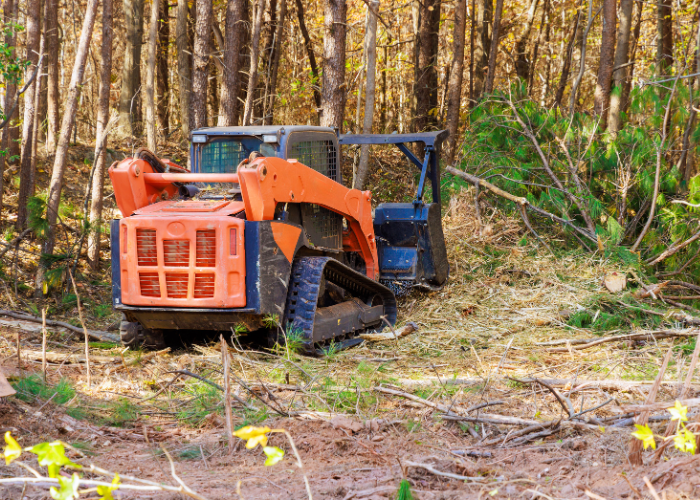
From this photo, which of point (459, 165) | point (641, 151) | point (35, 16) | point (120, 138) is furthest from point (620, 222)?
point (120, 138)

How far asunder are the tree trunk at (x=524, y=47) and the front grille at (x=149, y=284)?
45.4 ft

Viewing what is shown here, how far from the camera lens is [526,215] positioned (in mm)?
9484

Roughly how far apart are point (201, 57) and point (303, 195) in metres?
8.51

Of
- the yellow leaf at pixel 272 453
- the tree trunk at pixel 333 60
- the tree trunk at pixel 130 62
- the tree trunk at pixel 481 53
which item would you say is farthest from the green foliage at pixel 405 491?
the tree trunk at pixel 481 53

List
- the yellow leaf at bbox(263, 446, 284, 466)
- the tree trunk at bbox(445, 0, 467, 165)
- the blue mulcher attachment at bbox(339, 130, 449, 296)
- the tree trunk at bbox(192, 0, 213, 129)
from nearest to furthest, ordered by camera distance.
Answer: the yellow leaf at bbox(263, 446, 284, 466) < the blue mulcher attachment at bbox(339, 130, 449, 296) < the tree trunk at bbox(192, 0, 213, 129) < the tree trunk at bbox(445, 0, 467, 165)

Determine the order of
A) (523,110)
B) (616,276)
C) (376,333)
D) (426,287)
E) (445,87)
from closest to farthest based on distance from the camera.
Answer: (376,333) < (616,276) < (426,287) < (523,110) < (445,87)

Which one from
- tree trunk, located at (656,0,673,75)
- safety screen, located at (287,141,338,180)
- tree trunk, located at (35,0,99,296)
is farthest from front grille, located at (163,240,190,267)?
tree trunk, located at (656,0,673,75)

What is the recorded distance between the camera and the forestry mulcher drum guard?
5789 mm

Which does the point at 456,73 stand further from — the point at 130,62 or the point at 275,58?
the point at 130,62

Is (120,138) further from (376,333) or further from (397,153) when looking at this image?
(376,333)

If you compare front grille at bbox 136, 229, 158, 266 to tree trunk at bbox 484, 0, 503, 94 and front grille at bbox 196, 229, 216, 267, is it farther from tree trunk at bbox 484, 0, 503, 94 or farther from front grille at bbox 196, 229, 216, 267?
tree trunk at bbox 484, 0, 503, 94

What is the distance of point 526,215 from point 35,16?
26.0 ft

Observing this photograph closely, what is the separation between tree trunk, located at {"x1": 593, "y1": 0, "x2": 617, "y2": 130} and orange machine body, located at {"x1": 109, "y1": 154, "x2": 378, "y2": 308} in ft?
23.2

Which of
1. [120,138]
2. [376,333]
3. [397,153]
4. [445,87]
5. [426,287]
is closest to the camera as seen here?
[376,333]
